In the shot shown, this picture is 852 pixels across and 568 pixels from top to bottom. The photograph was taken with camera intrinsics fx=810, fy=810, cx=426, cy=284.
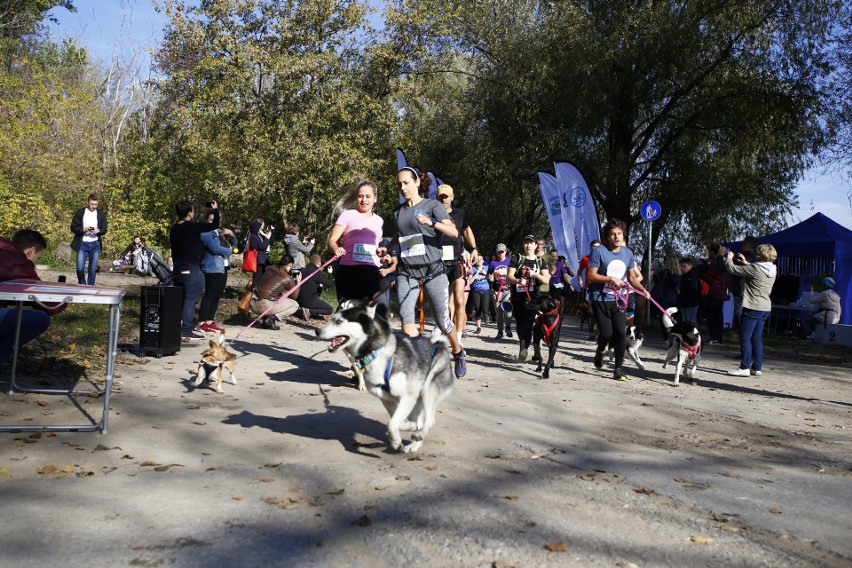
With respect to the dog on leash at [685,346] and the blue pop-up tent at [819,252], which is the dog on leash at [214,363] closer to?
the dog on leash at [685,346]

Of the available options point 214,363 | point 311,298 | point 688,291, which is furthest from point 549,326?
point 688,291

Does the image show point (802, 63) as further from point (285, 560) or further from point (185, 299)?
point (285, 560)

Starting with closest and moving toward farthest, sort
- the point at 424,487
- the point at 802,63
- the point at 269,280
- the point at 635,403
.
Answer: the point at 424,487
the point at 635,403
the point at 269,280
the point at 802,63

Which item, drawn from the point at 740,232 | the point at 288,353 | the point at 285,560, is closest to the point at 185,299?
the point at 288,353

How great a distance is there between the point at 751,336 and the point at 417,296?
6460 millimetres

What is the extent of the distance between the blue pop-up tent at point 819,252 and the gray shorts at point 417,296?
15.1m

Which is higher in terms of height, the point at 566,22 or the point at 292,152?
the point at 566,22

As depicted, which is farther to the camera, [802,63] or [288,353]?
[802,63]

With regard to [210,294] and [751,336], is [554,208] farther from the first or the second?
[210,294]

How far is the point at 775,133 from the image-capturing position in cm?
2564

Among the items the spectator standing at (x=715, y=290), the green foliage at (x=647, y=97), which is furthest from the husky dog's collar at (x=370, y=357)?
the green foliage at (x=647, y=97)

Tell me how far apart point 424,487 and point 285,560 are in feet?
4.69

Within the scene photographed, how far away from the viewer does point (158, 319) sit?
10.5 meters

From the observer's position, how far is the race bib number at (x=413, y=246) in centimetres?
839
